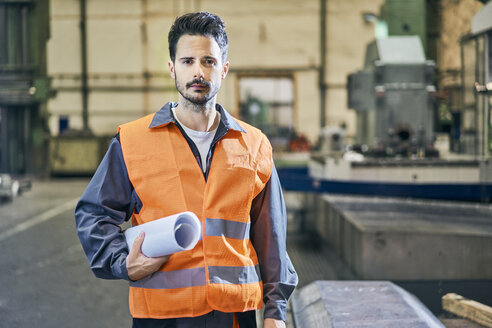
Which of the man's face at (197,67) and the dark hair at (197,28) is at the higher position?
the dark hair at (197,28)

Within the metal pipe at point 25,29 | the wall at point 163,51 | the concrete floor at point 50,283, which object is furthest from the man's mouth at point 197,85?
the metal pipe at point 25,29

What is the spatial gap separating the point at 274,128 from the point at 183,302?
18.5 m

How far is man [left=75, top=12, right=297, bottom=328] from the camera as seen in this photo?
5.54ft

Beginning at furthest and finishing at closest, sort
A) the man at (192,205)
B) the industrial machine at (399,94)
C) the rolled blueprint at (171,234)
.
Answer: the industrial machine at (399,94) → the man at (192,205) → the rolled blueprint at (171,234)

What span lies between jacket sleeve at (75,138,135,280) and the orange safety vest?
0.05 metres

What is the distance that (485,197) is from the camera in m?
6.41

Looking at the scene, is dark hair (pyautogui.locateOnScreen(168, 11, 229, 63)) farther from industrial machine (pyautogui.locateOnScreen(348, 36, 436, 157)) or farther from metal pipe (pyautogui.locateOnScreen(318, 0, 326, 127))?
metal pipe (pyautogui.locateOnScreen(318, 0, 326, 127))

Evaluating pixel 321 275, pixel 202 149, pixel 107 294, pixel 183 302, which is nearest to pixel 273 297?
pixel 183 302

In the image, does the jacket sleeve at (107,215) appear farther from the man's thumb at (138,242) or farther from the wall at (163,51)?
the wall at (163,51)

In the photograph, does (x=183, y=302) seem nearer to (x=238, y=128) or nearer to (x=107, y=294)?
(x=238, y=128)

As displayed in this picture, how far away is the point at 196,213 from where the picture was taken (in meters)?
1.72

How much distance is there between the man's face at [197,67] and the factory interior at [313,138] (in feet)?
5.05

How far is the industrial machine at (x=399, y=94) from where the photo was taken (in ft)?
27.5

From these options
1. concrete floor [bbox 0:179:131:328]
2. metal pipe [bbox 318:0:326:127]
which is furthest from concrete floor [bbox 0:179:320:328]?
metal pipe [bbox 318:0:326:127]
